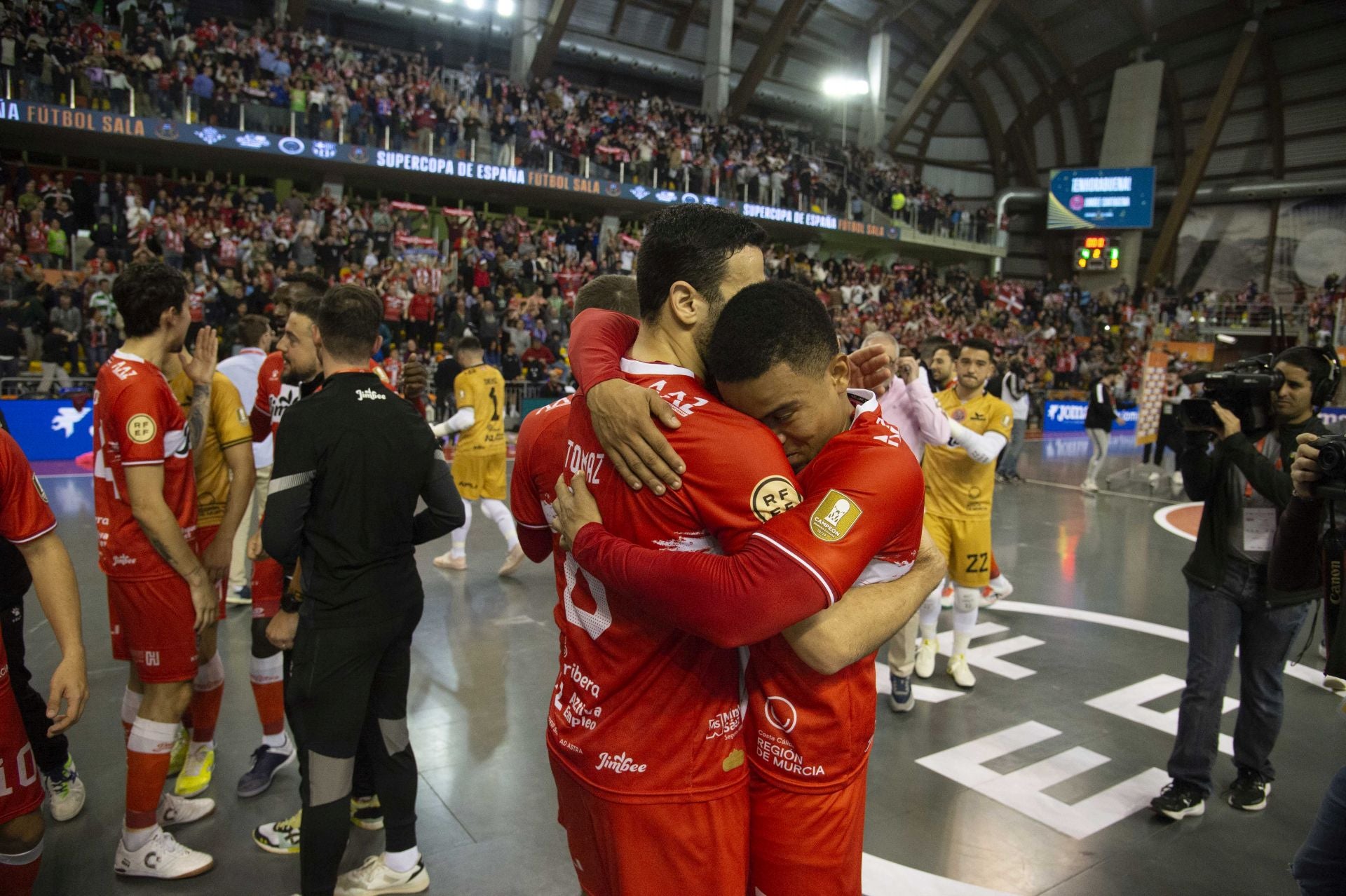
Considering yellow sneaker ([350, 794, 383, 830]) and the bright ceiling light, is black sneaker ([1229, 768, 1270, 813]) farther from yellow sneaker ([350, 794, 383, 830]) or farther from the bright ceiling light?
the bright ceiling light

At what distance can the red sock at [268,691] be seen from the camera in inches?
142

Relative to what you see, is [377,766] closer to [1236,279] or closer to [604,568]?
[604,568]

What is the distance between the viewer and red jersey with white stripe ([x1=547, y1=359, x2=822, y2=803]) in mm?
1484

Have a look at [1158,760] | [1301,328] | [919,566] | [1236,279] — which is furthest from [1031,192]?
[919,566]

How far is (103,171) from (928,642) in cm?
2231

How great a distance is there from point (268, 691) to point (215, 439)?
1150 millimetres

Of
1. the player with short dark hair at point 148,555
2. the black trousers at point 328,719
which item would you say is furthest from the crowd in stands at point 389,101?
the black trousers at point 328,719

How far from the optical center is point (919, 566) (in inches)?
72.2

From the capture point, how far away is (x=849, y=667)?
173cm

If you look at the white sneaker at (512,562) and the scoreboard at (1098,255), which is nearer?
the white sneaker at (512,562)

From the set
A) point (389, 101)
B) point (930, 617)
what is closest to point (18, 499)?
point (930, 617)

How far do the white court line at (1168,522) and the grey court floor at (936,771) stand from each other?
3693mm

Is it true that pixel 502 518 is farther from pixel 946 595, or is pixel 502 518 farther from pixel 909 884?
pixel 909 884

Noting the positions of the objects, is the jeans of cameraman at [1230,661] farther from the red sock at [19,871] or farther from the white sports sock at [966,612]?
the red sock at [19,871]
